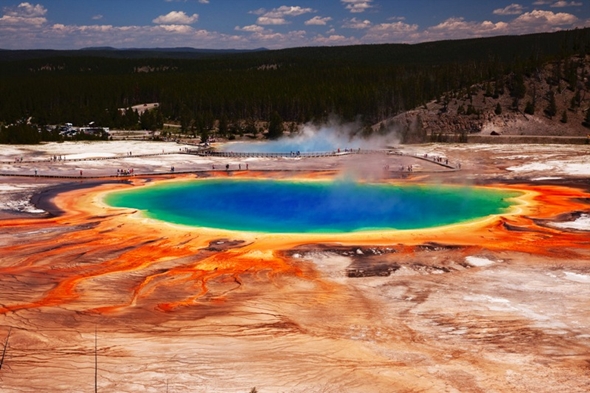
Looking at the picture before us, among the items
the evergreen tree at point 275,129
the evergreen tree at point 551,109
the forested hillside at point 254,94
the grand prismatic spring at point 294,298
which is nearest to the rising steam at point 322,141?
the evergreen tree at point 275,129

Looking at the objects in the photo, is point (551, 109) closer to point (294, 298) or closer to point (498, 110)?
point (498, 110)

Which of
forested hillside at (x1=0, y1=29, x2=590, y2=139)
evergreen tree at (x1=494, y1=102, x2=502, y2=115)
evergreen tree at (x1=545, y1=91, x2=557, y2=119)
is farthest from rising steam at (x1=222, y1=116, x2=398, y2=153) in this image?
evergreen tree at (x1=545, y1=91, x2=557, y2=119)

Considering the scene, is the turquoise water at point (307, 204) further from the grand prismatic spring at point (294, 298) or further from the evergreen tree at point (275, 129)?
the evergreen tree at point (275, 129)

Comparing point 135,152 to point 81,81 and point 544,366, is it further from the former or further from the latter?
point 81,81

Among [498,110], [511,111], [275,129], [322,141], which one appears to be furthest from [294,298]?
[511,111]

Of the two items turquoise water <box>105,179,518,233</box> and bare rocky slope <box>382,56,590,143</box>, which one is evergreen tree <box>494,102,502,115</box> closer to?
bare rocky slope <box>382,56,590,143</box>
